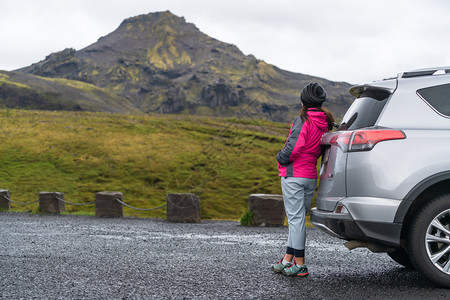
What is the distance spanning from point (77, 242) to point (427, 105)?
6.88m

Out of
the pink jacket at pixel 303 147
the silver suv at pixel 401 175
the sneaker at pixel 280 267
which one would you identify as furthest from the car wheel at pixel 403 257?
the pink jacket at pixel 303 147

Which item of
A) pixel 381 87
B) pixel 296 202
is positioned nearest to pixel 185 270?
pixel 296 202

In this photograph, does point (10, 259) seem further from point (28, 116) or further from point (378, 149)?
point (28, 116)

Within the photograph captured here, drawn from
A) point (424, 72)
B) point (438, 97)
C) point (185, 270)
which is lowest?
point (185, 270)

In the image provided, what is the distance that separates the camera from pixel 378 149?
16.5 ft

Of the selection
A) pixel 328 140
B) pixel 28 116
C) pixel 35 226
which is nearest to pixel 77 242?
pixel 35 226

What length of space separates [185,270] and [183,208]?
343 inches

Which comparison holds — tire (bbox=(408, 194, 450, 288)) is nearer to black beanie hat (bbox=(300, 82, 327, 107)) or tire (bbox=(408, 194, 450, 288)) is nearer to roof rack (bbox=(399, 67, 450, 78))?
roof rack (bbox=(399, 67, 450, 78))

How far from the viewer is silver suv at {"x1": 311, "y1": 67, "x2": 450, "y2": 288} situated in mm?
4988

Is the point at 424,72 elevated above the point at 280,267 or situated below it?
above

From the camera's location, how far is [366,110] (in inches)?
213

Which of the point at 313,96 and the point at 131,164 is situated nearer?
the point at 313,96

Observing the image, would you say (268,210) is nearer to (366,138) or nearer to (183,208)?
(183,208)

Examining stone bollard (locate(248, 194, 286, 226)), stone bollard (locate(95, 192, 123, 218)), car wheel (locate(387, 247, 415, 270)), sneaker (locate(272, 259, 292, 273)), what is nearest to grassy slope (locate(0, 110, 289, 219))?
stone bollard (locate(95, 192, 123, 218))
